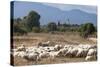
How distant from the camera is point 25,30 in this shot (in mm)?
2072

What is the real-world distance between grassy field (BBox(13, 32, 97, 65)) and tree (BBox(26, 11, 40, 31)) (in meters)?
0.10

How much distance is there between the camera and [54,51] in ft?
7.10

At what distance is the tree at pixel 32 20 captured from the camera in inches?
82.0

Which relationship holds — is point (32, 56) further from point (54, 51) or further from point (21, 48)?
point (54, 51)

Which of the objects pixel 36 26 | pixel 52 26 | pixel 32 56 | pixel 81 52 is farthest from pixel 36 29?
pixel 81 52

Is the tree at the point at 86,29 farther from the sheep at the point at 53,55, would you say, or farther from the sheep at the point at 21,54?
the sheep at the point at 21,54

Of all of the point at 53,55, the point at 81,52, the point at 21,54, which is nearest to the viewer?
the point at 21,54

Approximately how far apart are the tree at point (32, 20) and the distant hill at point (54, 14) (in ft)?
0.14

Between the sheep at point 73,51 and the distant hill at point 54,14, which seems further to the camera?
the sheep at point 73,51

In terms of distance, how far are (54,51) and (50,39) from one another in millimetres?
144

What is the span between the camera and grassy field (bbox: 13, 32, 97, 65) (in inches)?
80.2

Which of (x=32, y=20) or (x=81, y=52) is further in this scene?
(x=81, y=52)

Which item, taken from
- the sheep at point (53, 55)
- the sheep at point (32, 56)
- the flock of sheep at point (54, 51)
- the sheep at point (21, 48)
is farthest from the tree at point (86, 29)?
the sheep at point (21, 48)

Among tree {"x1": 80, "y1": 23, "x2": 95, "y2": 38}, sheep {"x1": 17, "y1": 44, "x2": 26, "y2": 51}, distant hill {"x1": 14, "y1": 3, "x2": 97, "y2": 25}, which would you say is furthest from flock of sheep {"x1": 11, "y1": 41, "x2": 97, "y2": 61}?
distant hill {"x1": 14, "y1": 3, "x2": 97, "y2": 25}
